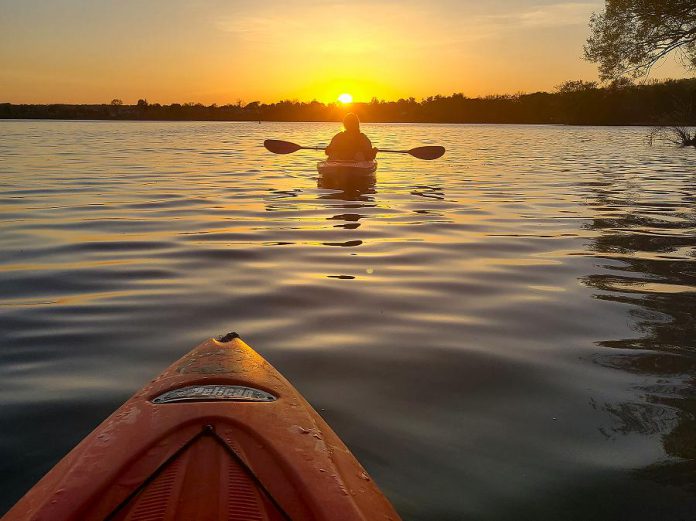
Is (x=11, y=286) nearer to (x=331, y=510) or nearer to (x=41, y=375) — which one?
(x=41, y=375)

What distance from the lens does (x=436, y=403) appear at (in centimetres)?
302

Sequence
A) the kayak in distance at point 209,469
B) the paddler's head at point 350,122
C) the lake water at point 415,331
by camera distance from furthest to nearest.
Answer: the paddler's head at point 350,122 < the lake water at point 415,331 < the kayak in distance at point 209,469

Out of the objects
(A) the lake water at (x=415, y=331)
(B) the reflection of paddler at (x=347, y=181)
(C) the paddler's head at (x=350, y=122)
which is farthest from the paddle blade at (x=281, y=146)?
(A) the lake water at (x=415, y=331)

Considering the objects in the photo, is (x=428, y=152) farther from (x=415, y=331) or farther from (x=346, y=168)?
(x=415, y=331)

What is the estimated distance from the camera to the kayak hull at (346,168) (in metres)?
12.8

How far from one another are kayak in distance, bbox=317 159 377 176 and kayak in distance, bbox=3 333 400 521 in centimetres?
1066

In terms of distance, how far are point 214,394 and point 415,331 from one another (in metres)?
2.00

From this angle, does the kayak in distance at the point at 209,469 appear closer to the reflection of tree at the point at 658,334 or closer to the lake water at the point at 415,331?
the lake water at the point at 415,331

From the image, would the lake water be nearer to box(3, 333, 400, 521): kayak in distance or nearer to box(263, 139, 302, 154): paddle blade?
box(3, 333, 400, 521): kayak in distance

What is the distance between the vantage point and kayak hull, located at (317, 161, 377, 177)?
41.8ft

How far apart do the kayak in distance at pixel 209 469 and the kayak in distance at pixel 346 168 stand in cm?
1066

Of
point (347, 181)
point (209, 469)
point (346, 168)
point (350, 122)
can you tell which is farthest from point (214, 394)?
point (350, 122)

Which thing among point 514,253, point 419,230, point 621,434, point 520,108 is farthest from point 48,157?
point 520,108

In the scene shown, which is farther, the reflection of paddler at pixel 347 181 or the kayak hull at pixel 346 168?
the kayak hull at pixel 346 168
